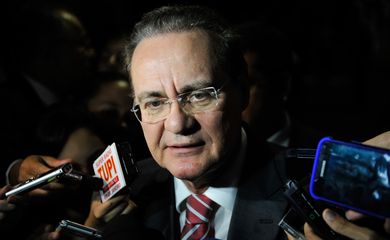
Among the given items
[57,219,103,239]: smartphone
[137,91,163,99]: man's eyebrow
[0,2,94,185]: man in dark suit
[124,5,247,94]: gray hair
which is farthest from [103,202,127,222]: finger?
[0,2,94,185]: man in dark suit

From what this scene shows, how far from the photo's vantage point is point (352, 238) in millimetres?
1239

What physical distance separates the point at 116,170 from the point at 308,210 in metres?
→ 0.68

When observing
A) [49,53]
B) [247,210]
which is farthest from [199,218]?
[49,53]

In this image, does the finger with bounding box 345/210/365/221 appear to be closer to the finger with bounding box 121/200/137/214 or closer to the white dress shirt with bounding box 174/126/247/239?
the white dress shirt with bounding box 174/126/247/239

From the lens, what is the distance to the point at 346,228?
4.09ft

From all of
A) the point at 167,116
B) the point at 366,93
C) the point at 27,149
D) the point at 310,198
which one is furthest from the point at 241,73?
the point at 366,93

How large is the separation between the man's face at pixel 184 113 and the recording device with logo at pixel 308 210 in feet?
1.43

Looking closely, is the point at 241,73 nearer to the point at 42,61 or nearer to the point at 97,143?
the point at 97,143

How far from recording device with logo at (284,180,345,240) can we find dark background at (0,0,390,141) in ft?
10.5

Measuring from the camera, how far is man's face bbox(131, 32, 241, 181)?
1720 mm

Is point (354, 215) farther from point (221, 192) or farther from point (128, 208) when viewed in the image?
point (128, 208)

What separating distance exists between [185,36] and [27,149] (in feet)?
4.01

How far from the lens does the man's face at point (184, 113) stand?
1.72 m

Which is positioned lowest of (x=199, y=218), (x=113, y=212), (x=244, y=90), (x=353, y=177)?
(x=199, y=218)
